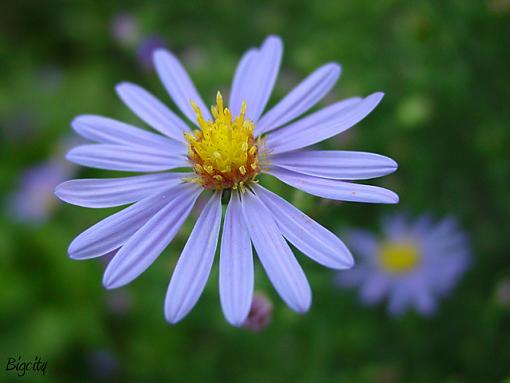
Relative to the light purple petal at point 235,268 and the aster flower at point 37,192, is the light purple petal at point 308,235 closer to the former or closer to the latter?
the light purple petal at point 235,268

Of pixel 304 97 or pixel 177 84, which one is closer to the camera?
pixel 304 97

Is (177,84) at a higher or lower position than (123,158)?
higher

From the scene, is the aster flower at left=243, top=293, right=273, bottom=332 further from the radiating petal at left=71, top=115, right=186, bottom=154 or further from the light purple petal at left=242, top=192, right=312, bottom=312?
the radiating petal at left=71, top=115, right=186, bottom=154

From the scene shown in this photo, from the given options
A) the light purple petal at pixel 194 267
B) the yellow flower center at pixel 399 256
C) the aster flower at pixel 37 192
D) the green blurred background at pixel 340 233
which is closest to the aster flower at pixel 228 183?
the light purple petal at pixel 194 267

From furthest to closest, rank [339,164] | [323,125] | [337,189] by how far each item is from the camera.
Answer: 1. [323,125]
2. [339,164]
3. [337,189]

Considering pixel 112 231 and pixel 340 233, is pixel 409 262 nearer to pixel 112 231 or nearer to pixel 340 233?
pixel 340 233

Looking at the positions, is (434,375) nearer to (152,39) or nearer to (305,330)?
(305,330)

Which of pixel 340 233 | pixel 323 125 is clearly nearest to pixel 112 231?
pixel 323 125

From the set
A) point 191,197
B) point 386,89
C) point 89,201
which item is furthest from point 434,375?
point 89,201
